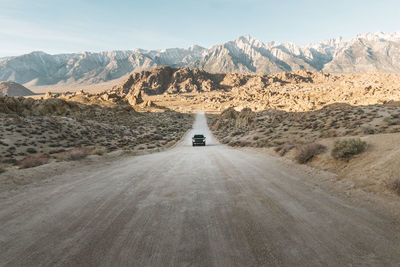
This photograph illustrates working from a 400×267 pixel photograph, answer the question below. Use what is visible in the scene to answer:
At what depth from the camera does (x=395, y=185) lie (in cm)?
476

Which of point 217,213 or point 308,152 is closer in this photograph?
point 217,213

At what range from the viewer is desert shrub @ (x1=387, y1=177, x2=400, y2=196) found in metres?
4.70

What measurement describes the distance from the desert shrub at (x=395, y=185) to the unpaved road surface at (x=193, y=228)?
1.12 m

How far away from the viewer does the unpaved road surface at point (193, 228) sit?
2773mm

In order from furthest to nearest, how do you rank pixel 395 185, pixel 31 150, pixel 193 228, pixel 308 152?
pixel 31 150 → pixel 308 152 → pixel 395 185 → pixel 193 228

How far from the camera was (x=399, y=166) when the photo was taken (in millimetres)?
5512

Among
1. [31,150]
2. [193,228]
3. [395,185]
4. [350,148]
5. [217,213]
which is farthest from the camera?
[31,150]

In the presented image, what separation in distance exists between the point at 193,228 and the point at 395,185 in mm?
4843

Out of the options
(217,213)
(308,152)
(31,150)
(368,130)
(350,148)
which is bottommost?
Result: (31,150)

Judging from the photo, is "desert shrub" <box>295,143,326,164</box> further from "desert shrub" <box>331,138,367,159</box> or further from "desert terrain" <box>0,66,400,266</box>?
"desert shrub" <box>331,138,367,159</box>

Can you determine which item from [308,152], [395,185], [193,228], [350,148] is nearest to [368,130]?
[308,152]

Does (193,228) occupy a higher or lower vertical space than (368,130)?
lower

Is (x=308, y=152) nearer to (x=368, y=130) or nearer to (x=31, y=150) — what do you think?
(x=368, y=130)

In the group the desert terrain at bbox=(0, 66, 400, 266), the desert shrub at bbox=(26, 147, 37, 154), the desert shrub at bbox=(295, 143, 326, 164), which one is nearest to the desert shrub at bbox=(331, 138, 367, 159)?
the desert terrain at bbox=(0, 66, 400, 266)
